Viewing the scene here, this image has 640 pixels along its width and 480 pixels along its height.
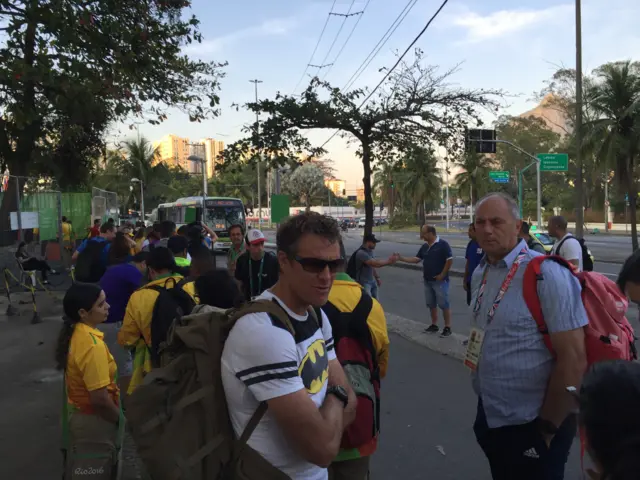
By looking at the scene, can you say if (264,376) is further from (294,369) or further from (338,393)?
(338,393)

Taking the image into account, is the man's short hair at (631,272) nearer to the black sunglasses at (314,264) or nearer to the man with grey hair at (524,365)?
the man with grey hair at (524,365)

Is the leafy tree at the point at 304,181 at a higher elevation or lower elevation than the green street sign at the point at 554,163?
higher

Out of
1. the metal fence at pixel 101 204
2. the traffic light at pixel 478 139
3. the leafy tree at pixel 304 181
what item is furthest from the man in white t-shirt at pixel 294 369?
the leafy tree at pixel 304 181

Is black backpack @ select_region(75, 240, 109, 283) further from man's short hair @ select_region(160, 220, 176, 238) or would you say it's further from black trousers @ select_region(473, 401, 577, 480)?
black trousers @ select_region(473, 401, 577, 480)

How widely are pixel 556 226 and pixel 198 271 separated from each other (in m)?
4.95

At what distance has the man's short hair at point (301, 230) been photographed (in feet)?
5.65

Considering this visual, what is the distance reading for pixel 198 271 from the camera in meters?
4.44

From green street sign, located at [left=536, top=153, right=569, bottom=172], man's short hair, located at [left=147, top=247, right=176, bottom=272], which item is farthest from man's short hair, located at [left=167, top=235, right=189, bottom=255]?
green street sign, located at [left=536, top=153, right=569, bottom=172]

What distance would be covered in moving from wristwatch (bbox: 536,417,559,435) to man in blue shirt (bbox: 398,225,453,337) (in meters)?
5.73

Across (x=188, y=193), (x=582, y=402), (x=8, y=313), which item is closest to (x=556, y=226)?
(x=582, y=402)

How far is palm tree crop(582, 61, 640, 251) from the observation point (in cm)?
2127

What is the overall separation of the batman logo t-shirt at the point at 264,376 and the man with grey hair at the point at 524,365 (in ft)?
3.62

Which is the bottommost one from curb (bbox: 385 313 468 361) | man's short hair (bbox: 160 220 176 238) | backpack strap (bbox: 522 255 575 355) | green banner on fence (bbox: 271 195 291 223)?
curb (bbox: 385 313 468 361)

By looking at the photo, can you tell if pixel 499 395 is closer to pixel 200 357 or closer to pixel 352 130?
pixel 200 357
